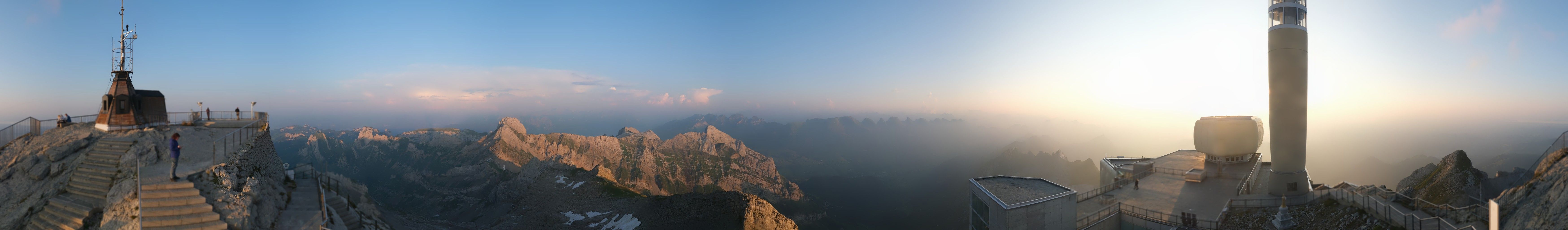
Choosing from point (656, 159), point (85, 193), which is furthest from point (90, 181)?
point (656, 159)

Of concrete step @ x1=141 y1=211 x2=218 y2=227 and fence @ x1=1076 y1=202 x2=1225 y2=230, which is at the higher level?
concrete step @ x1=141 y1=211 x2=218 y2=227

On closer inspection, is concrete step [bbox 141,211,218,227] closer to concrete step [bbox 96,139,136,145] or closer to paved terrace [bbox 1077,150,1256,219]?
concrete step [bbox 96,139,136,145]

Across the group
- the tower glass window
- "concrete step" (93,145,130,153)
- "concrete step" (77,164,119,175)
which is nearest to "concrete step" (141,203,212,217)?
"concrete step" (77,164,119,175)

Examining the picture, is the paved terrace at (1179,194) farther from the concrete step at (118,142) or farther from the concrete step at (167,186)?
the concrete step at (118,142)

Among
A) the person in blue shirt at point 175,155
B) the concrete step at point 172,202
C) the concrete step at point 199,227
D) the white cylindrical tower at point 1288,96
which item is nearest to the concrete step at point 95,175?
the person in blue shirt at point 175,155

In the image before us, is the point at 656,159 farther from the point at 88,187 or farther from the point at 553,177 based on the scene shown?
the point at 88,187
